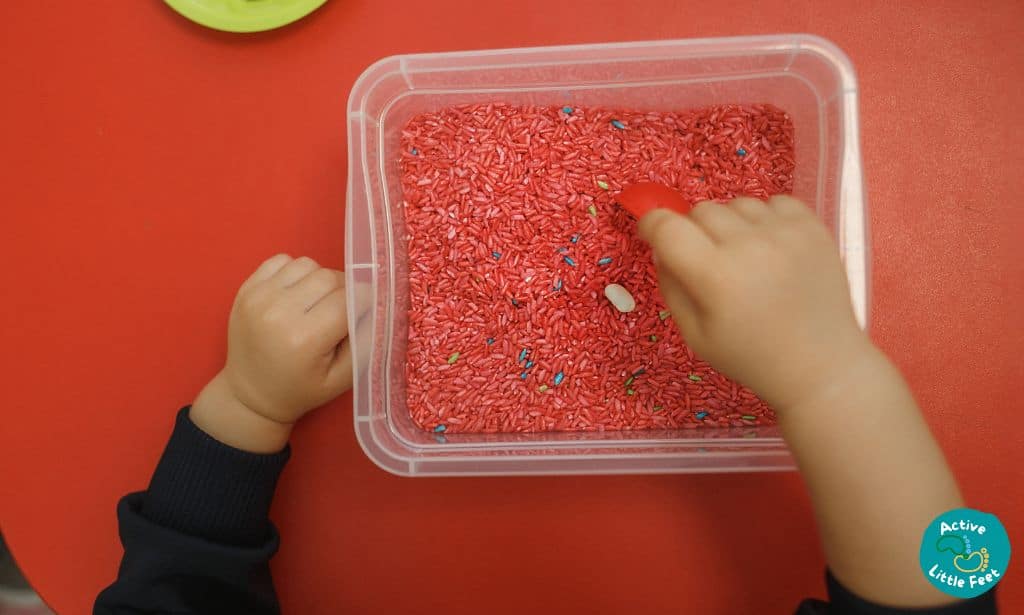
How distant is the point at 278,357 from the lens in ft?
2.65

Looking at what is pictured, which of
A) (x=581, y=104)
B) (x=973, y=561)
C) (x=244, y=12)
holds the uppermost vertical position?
(x=244, y=12)

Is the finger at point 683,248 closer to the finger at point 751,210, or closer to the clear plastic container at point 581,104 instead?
the finger at point 751,210

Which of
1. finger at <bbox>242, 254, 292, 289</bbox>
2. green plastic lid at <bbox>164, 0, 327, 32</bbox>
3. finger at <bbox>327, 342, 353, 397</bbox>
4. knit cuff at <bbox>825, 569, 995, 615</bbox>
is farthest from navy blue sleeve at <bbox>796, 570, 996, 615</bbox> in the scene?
green plastic lid at <bbox>164, 0, 327, 32</bbox>

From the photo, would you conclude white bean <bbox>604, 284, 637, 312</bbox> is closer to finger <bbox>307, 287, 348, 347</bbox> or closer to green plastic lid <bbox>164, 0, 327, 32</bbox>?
finger <bbox>307, 287, 348, 347</bbox>

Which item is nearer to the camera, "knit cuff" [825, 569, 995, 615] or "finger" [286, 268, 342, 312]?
"knit cuff" [825, 569, 995, 615]

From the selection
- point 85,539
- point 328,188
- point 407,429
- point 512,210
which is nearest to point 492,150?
point 512,210

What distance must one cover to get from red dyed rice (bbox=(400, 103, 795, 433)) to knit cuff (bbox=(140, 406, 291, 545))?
219 mm

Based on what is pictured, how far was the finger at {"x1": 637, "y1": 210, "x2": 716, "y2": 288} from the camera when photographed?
0.66m

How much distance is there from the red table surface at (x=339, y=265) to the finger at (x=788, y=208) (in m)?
0.23

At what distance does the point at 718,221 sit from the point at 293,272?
518 mm

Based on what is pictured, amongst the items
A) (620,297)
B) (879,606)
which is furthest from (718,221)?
(879,606)

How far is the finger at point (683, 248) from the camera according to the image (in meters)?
0.66

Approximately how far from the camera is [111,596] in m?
0.80

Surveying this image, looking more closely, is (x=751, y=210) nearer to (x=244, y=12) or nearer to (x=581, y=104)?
(x=581, y=104)
